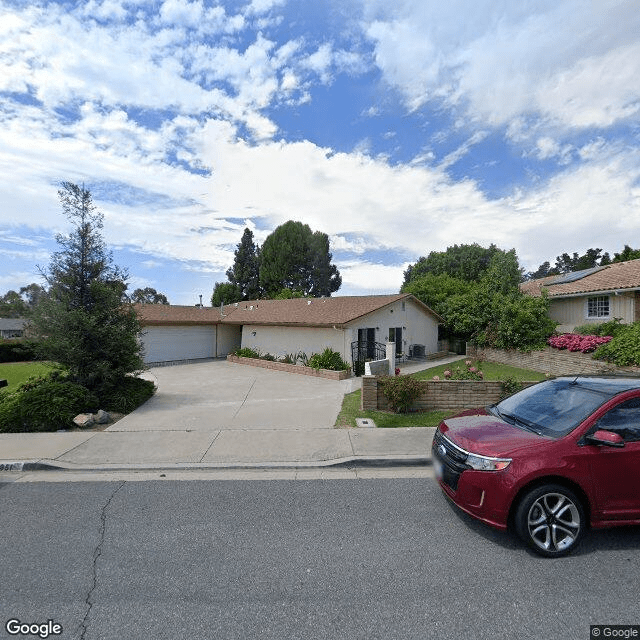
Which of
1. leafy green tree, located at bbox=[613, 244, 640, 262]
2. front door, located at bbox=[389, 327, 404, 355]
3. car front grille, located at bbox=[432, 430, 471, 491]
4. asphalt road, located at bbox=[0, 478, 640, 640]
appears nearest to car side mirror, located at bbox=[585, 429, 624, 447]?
asphalt road, located at bbox=[0, 478, 640, 640]

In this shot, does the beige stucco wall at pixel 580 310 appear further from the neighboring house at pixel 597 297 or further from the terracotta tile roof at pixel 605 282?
the terracotta tile roof at pixel 605 282

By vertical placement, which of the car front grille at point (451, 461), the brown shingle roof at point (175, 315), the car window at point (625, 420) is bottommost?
the car front grille at point (451, 461)

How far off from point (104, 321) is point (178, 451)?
5.54 meters

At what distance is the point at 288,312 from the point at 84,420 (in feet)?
47.0

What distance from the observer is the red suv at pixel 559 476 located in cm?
334

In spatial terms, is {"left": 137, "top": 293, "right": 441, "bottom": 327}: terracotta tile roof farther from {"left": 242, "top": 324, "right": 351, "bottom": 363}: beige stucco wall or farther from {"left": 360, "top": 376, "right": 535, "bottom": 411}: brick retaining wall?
{"left": 360, "top": 376, "right": 535, "bottom": 411}: brick retaining wall

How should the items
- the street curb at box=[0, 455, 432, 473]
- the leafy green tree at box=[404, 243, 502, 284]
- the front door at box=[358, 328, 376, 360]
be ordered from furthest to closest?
the leafy green tree at box=[404, 243, 502, 284] → the front door at box=[358, 328, 376, 360] → the street curb at box=[0, 455, 432, 473]

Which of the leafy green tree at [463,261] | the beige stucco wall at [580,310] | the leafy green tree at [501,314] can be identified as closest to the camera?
the beige stucco wall at [580,310]

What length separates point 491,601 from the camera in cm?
276

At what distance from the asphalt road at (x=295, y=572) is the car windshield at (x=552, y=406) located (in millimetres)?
1090

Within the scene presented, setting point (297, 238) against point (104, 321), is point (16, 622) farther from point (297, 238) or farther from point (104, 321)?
point (297, 238)

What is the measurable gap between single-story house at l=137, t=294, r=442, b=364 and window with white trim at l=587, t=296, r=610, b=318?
309 inches

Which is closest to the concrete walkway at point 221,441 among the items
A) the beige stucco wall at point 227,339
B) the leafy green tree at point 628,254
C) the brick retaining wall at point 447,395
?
the brick retaining wall at point 447,395

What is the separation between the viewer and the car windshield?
12.2ft
